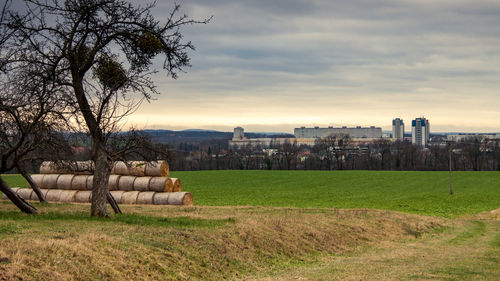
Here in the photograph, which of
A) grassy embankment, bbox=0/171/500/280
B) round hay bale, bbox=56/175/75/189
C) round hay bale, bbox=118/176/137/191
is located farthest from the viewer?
round hay bale, bbox=56/175/75/189

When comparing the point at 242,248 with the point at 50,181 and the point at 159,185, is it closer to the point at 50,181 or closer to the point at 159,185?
the point at 159,185

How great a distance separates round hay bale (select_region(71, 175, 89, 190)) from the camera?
1144 inches

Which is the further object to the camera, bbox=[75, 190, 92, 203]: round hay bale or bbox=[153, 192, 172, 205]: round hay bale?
bbox=[75, 190, 92, 203]: round hay bale

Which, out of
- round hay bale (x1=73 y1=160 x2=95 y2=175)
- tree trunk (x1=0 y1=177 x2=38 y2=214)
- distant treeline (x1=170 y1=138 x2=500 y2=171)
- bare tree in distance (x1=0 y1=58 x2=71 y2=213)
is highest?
bare tree in distance (x1=0 y1=58 x2=71 y2=213)

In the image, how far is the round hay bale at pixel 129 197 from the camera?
91.9ft

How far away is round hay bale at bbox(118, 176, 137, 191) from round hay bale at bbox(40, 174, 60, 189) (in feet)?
11.5

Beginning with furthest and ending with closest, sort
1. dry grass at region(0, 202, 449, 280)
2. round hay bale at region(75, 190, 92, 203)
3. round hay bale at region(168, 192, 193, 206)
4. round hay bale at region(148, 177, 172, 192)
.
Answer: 1. round hay bale at region(75, 190, 92, 203)
2. round hay bale at region(148, 177, 172, 192)
3. round hay bale at region(168, 192, 193, 206)
4. dry grass at region(0, 202, 449, 280)

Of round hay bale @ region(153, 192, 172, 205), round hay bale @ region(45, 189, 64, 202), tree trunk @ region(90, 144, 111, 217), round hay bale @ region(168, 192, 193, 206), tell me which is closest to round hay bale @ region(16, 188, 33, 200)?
round hay bale @ region(45, 189, 64, 202)

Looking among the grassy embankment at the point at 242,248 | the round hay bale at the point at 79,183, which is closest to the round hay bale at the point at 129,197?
the round hay bale at the point at 79,183

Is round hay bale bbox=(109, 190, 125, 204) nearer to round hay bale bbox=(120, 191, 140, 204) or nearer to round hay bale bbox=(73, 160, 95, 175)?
round hay bale bbox=(120, 191, 140, 204)

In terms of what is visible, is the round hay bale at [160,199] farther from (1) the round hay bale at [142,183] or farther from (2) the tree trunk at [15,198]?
(2) the tree trunk at [15,198]

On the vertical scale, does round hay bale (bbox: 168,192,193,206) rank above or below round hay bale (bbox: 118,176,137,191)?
below

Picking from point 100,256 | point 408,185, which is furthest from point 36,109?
point 408,185

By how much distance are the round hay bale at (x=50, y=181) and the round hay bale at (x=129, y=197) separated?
4.04 meters
